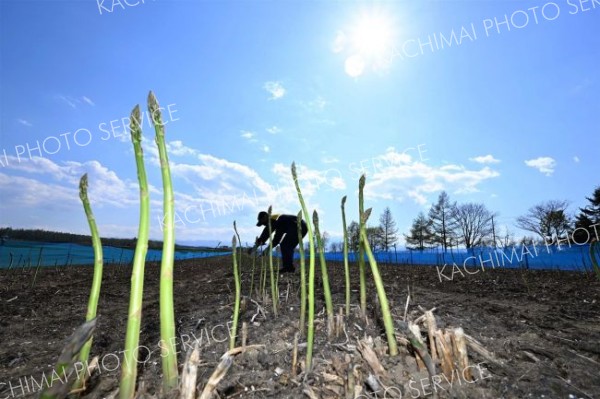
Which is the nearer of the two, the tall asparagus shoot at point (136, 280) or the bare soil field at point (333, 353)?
the tall asparagus shoot at point (136, 280)

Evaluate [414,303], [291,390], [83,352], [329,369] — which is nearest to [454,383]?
[329,369]

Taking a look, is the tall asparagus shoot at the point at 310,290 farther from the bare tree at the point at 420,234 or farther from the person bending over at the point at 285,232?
the bare tree at the point at 420,234

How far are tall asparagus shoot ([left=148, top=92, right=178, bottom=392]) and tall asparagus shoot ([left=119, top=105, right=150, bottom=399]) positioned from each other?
0.08m

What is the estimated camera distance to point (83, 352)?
147cm

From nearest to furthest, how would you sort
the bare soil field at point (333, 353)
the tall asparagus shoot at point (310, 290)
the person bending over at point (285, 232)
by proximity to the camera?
the bare soil field at point (333, 353)
the tall asparagus shoot at point (310, 290)
the person bending over at point (285, 232)

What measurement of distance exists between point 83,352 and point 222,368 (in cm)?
67

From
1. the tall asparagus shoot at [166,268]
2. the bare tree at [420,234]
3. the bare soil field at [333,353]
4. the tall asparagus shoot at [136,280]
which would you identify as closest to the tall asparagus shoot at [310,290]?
the bare soil field at [333,353]

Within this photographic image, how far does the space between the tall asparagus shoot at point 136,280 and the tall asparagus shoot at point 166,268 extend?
0.08 m

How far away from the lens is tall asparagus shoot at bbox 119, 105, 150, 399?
1.33 m

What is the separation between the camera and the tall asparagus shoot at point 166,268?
1.40 m

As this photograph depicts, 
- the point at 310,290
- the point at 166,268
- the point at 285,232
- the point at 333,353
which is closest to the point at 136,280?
the point at 166,268

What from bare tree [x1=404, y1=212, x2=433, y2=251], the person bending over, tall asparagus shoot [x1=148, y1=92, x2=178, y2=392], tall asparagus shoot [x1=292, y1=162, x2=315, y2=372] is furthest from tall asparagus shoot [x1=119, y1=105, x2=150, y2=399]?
bare tree [x1=404, y1=212, x2=433, y2=251]

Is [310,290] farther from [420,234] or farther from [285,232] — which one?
[420,234]

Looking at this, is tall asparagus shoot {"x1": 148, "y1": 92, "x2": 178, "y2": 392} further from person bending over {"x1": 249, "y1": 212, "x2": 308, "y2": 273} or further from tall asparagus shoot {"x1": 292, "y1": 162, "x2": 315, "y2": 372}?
person bending over {"x1": 249, "y1": 212, "x2": 308, "y2": 273}
